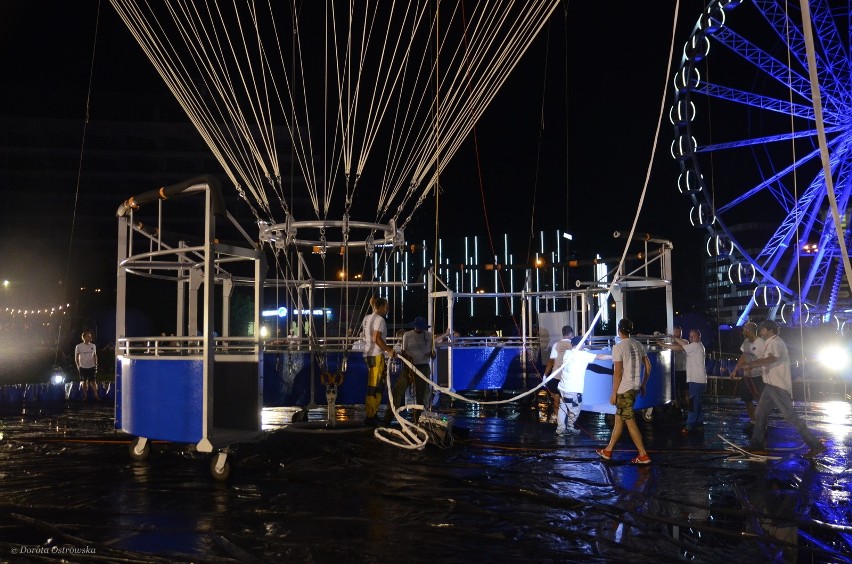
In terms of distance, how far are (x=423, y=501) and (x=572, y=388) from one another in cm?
552

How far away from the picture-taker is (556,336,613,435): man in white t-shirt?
480 inches

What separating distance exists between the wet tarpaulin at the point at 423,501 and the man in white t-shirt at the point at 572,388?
63cm

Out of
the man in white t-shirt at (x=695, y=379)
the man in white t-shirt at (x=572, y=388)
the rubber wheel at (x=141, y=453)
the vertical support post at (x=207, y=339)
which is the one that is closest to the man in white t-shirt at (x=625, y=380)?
the man in white t-shirt at (x=572, y=388)

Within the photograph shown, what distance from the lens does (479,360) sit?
60.0 ft

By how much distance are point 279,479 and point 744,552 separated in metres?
4.86

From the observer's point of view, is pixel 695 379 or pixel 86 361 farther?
pixel 86 361

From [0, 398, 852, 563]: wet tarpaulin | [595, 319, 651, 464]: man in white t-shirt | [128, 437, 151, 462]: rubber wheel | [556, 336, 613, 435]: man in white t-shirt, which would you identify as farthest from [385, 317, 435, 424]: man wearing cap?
[128, 437, 151, 462]: rubber wheel

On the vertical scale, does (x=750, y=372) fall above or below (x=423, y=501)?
above

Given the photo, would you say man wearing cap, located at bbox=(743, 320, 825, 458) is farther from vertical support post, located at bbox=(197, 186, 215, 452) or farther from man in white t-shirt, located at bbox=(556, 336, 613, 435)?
vertical support post, located at bbox=(197, 186, 215, 452)

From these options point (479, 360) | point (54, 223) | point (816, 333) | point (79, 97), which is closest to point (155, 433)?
point (479, 360)

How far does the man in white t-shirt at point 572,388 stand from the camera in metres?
12.2

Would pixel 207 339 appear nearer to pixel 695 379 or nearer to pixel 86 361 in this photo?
pixel 695 379

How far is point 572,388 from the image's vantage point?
484 inches

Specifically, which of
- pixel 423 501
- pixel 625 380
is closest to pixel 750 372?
pixel 625 380
